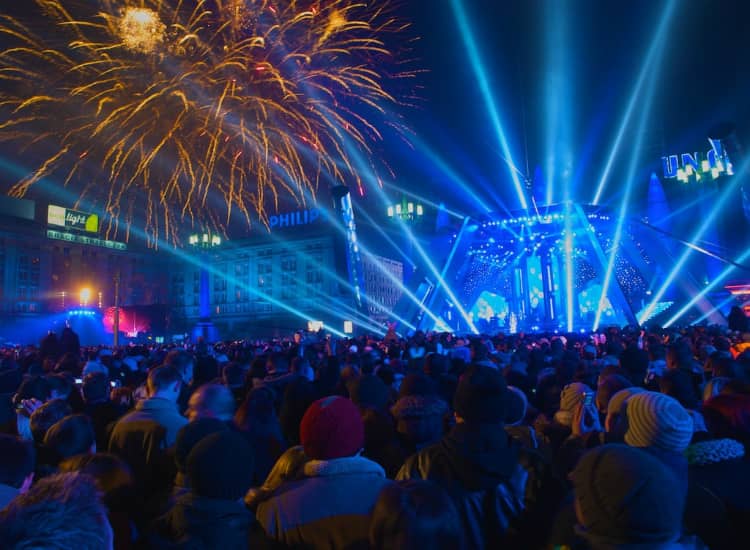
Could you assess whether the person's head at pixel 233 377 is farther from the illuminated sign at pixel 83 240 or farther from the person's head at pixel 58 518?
the illuminated sign at pixel 83 240

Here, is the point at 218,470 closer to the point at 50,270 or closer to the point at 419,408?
the point at 419,408

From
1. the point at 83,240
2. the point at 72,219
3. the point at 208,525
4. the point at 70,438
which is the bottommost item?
the point at 208,525

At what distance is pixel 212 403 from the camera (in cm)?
428

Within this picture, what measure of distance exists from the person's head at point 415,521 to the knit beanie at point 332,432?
0.66m

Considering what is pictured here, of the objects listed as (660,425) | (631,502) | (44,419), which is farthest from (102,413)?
(631,502)

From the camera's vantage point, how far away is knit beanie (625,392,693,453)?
284 cm

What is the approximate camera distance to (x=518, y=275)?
48.8 m

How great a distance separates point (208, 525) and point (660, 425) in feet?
7.81

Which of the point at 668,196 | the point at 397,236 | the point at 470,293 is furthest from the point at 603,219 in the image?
the point at 397,236

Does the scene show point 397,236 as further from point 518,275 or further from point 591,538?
point 591,538

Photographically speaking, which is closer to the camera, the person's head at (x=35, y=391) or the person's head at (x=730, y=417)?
the person's head at (x=730, y=417)

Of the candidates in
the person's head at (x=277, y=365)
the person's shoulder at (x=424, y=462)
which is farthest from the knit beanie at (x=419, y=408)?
the person's head at (x=277, y=365)

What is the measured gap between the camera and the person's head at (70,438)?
11.7 feet

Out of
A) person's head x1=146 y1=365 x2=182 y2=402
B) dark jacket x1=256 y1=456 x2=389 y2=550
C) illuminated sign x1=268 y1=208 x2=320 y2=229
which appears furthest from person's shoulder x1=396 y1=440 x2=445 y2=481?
illuminated sign x1=268 y1=208 x2=320 y2=229
